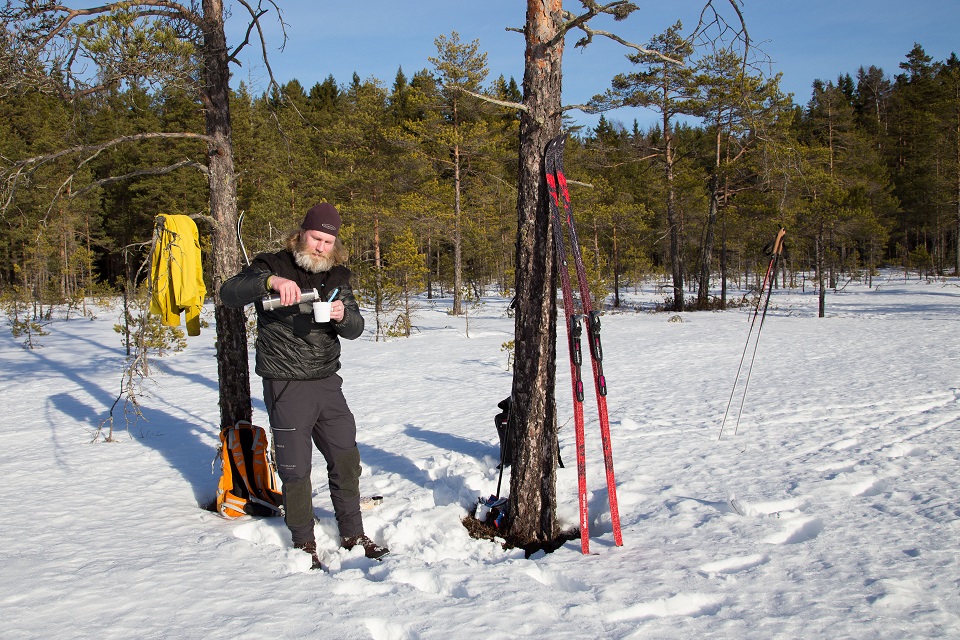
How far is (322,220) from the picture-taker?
3.09 m

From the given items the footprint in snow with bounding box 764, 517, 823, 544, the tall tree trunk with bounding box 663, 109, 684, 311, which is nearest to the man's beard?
the footprint in snow with bounding box 764, 517, 823, 544

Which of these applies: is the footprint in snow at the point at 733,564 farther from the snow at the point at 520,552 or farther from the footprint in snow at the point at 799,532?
the footprint in snow at the point at 799,532

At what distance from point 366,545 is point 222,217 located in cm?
275

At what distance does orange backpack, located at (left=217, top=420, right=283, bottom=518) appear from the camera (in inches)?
144

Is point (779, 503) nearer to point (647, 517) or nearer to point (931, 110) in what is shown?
point (647, 517)

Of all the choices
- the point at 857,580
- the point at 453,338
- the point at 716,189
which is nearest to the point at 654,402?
the point at 857,580

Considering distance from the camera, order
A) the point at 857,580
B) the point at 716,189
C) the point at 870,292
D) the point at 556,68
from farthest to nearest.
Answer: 1. the point at 870,292
2. the point at 716,189
3. the point at 556,68
4. the point at 857,580

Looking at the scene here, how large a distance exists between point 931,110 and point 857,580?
43224 millimetres

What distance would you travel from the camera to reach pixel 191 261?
12.7 feet

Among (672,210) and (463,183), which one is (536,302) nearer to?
(672,210)

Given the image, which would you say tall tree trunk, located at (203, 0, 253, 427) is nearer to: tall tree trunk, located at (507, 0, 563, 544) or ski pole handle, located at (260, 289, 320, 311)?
ski pole handle, located at (260, 289, 320, 311)

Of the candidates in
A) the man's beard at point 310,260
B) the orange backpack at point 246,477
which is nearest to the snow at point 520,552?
the orange backpack at point 246,477

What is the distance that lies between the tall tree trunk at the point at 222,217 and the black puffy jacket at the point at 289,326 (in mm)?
1340

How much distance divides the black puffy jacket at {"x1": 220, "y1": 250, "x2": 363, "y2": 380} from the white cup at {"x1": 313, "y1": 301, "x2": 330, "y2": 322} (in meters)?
0.18
